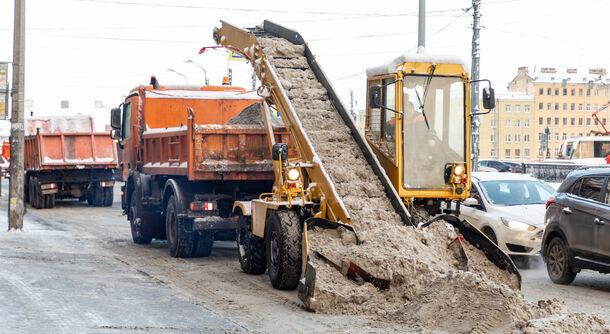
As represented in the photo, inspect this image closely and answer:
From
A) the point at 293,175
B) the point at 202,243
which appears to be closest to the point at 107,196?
the point at 202,243

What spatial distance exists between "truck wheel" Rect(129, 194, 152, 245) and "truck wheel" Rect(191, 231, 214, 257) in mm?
2234

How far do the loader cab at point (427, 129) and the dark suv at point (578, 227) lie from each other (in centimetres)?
166

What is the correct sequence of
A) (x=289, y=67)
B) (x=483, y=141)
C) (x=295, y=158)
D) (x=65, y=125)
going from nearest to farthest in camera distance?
1. (x=295, y=158)
2. (x=289, y=67)
3. (x=65, y=125)
4. (x=483, y=141)

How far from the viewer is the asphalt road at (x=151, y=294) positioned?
26.1 feet

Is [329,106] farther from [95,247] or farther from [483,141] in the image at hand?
[483,141]

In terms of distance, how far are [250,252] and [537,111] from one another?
136645mm

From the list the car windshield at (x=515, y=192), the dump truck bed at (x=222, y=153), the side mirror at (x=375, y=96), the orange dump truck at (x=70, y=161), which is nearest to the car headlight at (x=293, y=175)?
the side mirror at (x=375, y=96)

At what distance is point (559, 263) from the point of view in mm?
11516

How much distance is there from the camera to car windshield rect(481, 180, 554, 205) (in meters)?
13.7

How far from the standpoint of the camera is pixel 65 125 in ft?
92.9

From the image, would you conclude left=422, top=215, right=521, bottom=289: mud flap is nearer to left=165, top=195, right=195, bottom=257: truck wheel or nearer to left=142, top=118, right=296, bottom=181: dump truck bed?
left=142, top=118, right=296, bottom=181: dump truck bed

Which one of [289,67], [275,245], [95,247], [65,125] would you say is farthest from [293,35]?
[65,125]

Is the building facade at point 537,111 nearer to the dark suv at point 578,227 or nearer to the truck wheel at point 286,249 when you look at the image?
the dark suv at point 578,227

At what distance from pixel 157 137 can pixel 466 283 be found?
8.31 meters
